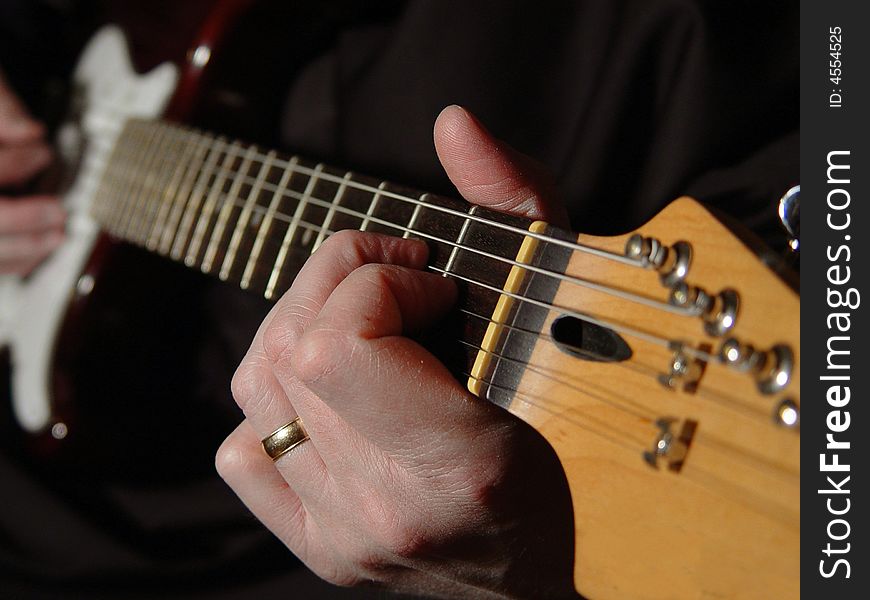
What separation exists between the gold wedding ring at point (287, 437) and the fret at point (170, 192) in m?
0.34

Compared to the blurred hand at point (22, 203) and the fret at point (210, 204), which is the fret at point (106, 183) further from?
the fret at point (210, 204)

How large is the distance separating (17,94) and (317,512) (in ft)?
2.83

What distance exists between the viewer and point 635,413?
1.10ft

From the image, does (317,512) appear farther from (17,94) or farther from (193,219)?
(17,94)

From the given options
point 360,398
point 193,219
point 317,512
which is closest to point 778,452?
point 360,398

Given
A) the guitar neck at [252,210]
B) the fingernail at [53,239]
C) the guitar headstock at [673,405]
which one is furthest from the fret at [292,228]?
the fingernail at [53,239]

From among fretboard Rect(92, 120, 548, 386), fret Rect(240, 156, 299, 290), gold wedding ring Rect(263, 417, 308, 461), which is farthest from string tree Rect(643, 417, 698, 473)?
fret Rect(240, 156, 299, 290)

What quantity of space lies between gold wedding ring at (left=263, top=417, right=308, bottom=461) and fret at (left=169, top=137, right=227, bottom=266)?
0.29m

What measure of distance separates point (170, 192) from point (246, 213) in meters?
0.17

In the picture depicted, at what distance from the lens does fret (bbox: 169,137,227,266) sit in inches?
27.5

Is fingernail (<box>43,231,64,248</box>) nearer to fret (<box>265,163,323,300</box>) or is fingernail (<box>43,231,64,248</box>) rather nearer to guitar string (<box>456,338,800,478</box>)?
fret (<box>265,163,323,300</box>)

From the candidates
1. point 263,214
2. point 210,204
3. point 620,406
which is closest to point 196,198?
point 210,204

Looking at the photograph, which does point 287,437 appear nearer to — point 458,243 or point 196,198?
point 458,243

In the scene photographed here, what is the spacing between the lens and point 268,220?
0.59 metres
